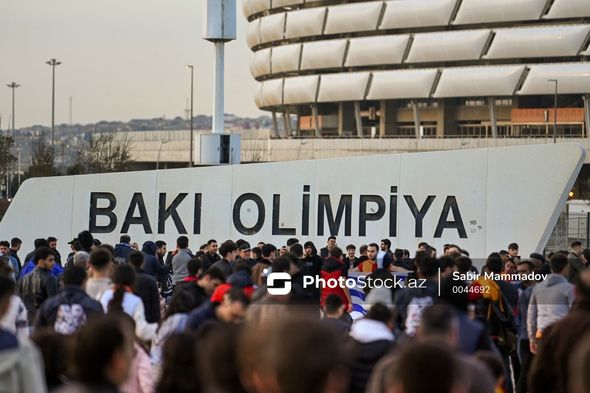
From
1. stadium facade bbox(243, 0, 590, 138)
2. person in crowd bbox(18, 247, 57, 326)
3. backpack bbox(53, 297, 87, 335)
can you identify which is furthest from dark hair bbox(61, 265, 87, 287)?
stadium facade bbox(243, 0, 590, 138)

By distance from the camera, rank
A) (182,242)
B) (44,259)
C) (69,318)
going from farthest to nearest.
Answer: (182,242) < (44,259) < (69,318)

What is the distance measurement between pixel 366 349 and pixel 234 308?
1084 mm

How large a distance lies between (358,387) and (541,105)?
7146 cm

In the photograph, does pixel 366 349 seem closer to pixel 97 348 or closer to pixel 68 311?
pixel 68 311

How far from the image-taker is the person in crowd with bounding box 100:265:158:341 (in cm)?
1023

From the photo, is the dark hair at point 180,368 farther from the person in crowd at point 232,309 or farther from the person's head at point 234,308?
the person's head at point 234,308

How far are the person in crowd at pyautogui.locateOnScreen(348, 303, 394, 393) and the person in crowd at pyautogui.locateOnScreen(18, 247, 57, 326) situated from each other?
4.86 m

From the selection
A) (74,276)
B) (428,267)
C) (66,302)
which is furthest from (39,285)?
(428,267)

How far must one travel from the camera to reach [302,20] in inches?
3108

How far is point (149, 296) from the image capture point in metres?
11.7

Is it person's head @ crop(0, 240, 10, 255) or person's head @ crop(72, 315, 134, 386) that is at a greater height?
person's head @ crop(72, 315, 134, 386)

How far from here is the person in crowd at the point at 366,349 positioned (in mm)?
8180

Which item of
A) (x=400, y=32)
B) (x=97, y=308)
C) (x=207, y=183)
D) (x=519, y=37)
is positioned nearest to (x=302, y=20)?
(x=400, y=32)

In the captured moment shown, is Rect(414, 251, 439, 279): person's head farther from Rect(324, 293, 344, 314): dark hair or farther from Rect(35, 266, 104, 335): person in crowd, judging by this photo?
Rect(35, 266, 104, 335): person in crowd
